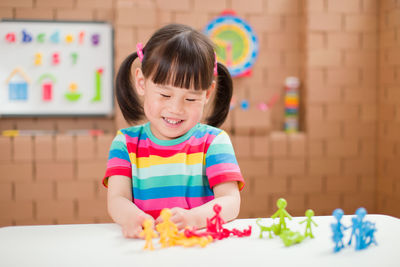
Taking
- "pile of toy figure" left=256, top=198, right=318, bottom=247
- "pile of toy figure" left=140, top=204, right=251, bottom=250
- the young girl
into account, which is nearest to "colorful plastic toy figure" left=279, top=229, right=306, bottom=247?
"pile of toy figure" left=256, top=198, right=318, bottom=247

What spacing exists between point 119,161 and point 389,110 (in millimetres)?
2437

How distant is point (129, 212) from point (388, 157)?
2554 mm

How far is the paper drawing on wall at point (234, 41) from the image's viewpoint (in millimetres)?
3053

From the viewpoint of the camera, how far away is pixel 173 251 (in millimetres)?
683

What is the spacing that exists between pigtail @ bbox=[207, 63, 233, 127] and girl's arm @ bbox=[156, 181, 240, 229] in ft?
0.82

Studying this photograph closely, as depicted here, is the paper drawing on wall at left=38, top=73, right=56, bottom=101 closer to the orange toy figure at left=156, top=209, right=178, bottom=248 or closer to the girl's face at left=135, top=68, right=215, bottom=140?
the girl's face at left=135, top=68, right=215, bottom=140

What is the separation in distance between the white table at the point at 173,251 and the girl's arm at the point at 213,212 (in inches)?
3.9

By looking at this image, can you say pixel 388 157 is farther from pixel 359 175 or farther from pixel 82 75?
pixel 82 75

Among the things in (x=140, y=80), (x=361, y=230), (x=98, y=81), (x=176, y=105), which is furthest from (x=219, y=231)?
(x=98, y=81)

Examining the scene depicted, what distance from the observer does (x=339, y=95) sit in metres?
3.06

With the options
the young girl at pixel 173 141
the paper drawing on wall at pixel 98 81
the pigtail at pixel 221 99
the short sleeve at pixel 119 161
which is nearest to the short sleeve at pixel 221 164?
the young girl at pixel 173 141

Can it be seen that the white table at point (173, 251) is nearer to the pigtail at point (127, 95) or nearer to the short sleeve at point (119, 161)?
the short sleeve at point (119, 161)

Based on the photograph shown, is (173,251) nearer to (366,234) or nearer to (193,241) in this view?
(193,241)

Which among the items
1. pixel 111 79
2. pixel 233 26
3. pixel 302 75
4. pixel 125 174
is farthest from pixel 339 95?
pixel 125 174
